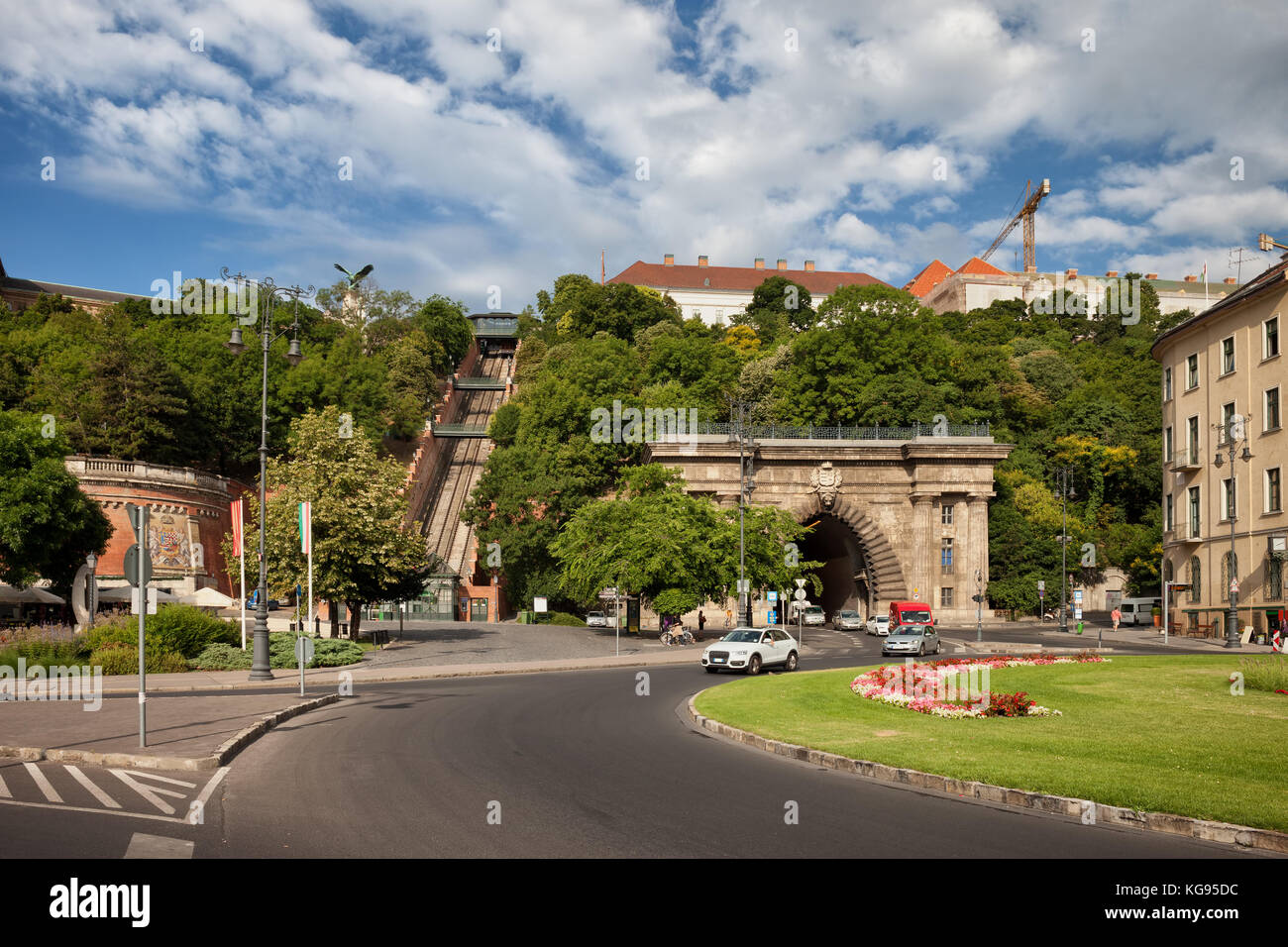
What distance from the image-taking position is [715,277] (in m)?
153

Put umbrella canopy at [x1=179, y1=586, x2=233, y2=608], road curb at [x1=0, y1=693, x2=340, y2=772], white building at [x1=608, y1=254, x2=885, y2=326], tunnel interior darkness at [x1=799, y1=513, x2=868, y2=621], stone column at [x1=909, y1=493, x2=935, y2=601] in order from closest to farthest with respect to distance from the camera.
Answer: road curb at [x1=0, y1=693, x2=340, y2=772] → umbrella canopy at [x1=179, y1=586, x2=233, y2=608] → stone column at [x1=909, y1=493, x2=935, y2=601] → tunnel interior darkness at [x1=799, y1=513, x2=868, y2=621] → white building at [x1=608, y1=254, x2=885, y2=326]

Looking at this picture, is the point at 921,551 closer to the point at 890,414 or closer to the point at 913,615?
the point at 890,414

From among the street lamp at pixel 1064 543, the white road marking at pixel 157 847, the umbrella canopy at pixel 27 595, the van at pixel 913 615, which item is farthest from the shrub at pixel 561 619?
the white road marking at pixel 157 847

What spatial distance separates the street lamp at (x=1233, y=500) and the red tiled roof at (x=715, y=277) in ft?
322

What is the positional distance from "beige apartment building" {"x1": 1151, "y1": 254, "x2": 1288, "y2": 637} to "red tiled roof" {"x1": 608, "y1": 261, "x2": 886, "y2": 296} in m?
92.4

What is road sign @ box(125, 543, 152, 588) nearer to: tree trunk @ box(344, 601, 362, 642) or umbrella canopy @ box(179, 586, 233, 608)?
tree trunk @ box(344, 601, 362, 642)

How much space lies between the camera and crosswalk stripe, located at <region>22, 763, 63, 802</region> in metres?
11.3

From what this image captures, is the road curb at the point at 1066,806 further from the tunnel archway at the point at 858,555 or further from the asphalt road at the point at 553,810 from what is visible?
the tunnel archway at the point at 858,555

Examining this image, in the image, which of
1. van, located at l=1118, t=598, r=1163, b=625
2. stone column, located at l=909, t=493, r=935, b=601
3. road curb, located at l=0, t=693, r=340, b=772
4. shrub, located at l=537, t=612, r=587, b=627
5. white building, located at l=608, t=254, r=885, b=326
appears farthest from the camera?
white building, located at l=608, t=254, r=885, b=326

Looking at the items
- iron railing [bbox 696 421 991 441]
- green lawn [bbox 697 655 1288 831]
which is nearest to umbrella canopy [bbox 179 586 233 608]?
iron railing [bbox 696 421 991 441]

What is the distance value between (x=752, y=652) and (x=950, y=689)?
1163cm

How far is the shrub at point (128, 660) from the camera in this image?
103 ft
